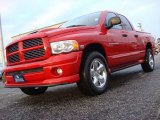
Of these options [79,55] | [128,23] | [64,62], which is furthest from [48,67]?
[128,23]

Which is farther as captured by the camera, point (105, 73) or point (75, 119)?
point (105, 73)

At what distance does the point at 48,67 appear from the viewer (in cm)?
471

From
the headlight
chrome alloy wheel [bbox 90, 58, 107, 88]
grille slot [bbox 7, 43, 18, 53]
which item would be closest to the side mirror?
chrome alloy wheel [bbox 90, 58, 107, 88]

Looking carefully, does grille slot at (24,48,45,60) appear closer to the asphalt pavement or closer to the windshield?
the asphalt pavement

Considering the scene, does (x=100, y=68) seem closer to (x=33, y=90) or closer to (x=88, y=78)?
A: (x=88, y=78)

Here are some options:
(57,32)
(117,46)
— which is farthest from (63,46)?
(117,46)

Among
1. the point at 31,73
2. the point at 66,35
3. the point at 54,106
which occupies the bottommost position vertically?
the point at 54,106

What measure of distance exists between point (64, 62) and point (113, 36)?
6.03 feet

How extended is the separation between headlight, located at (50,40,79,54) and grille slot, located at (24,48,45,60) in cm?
19

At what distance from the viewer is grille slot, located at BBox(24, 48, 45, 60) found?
4.89 metres

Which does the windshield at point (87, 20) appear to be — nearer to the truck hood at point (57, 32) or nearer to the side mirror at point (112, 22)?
the side mirror at point (112, 22)

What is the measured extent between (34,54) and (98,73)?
1.24m

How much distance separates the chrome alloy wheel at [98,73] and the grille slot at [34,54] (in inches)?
37.4

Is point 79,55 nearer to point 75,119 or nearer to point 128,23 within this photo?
point 75,119
